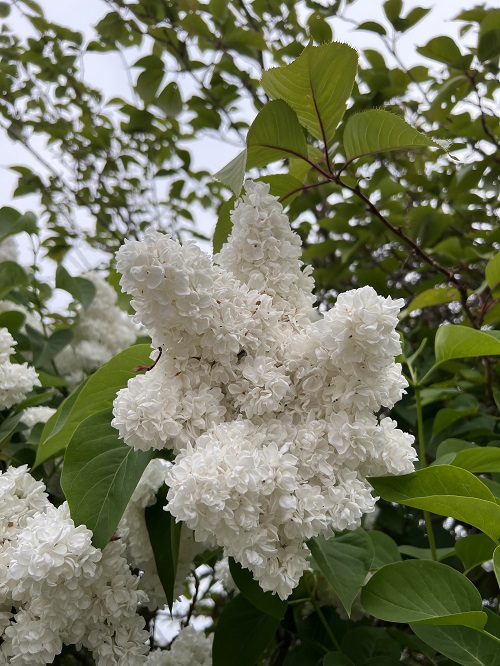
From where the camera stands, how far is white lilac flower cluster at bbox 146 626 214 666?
68 centimetres

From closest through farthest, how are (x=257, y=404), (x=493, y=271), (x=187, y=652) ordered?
(x=257, y=404) → (x=187, y=652) → (x=493, y=271)

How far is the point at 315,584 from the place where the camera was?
0.80 m

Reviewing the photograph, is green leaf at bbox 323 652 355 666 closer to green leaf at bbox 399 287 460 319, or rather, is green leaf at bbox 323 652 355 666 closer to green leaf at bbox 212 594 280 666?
green leaf at bbox 212 594 280 666

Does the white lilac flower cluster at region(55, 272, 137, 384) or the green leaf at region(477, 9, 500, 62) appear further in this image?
the white lilac flower cluster at region(55, 272, 137, 384)

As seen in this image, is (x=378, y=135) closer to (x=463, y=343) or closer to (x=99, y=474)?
(x=463, y=343)

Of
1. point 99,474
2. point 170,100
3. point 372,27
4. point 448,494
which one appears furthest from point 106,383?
point 372,27

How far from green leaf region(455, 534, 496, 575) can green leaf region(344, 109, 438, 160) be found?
1.25 ft

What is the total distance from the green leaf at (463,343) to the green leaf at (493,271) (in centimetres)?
18

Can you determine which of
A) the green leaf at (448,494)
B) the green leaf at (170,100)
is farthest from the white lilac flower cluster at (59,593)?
the green leaf at (170,100)

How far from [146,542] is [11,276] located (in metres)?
0.62

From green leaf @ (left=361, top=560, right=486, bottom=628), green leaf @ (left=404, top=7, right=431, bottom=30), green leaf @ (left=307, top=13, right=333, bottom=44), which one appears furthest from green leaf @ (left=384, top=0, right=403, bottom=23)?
green leaf @ (left=361, top=560, right=486, bottom=628)

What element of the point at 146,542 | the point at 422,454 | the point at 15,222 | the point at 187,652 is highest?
the point at 15,222

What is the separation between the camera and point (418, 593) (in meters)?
0.51

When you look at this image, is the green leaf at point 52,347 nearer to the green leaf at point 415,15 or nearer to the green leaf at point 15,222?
the green leaf at point 15,222
